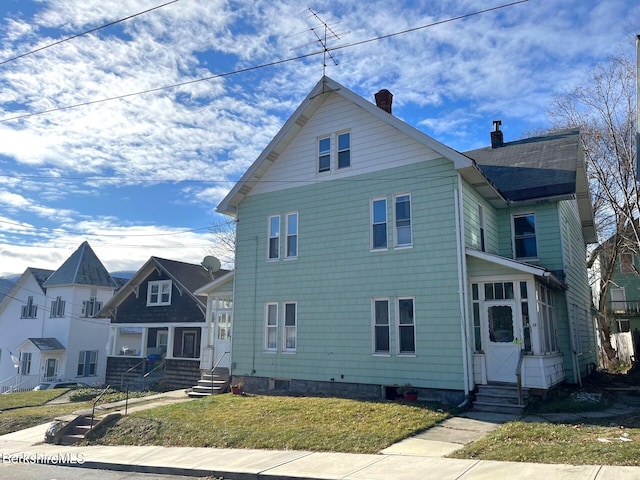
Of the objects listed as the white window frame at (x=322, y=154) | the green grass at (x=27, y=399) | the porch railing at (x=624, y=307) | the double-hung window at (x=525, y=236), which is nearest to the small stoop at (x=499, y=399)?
the double-hung window at (x=525, y=236)

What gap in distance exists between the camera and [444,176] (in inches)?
581

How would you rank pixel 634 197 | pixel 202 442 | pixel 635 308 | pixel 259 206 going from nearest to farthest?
pixel 202 442 < pixel 259 206 < pixel 634 197 < pixel 635 308

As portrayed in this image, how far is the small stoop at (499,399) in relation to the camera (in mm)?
12617

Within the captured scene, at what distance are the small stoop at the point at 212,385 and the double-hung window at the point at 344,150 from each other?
849 cm

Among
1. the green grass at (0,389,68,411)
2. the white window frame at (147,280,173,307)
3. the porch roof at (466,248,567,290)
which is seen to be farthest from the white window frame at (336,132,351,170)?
the green grass at (0,389,68,411)

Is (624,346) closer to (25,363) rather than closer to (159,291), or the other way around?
(159,291)

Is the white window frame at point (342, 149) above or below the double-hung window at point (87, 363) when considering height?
above

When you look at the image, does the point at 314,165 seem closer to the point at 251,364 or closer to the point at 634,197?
the point at 251,364

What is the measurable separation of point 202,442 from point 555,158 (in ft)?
49.8

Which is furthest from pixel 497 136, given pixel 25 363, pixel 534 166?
pixel 25 363

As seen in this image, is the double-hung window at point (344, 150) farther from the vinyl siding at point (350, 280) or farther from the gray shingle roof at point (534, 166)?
the gray shingle roof at point (534, 166)

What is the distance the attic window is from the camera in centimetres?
2870

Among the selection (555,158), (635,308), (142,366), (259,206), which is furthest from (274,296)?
(635,308)

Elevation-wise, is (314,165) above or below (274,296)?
above
